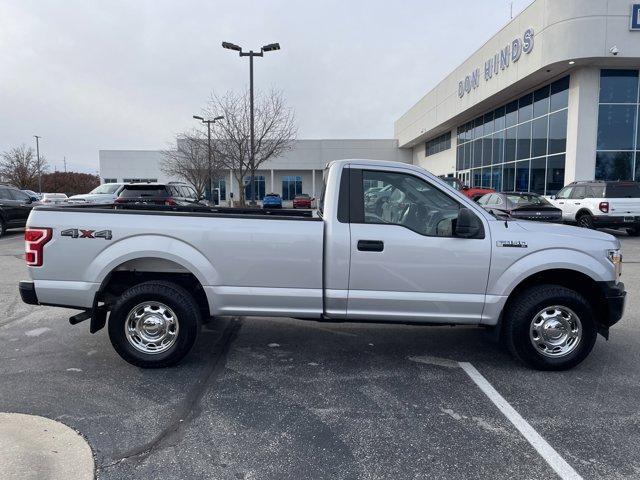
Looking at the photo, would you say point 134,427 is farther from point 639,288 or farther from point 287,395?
point 639,288

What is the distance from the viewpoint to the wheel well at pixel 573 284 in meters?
4.50

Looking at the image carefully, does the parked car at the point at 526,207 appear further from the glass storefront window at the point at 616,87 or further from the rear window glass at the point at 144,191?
the rear window glass at the point at 144,191

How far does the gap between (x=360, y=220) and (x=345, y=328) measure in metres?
2.02

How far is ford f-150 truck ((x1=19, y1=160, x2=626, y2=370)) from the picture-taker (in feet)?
14.1

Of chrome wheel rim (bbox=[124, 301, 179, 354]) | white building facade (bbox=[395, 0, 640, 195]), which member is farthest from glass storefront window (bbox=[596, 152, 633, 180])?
chrome wheel rim (bbox=[124, 301, 179, 354])

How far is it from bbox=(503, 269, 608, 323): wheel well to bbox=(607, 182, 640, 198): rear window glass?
39.7 feet

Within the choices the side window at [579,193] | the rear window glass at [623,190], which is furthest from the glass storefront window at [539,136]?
the rear window glass at [623,190]

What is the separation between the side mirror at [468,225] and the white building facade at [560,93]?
59.6 ft

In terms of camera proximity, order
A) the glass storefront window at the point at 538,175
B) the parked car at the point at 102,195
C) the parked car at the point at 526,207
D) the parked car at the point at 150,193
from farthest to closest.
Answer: the glass storefront window at the point at 538,175, the parked car at the point at 102,195, the parked car at the point at 150,193, the parked car at the point at 526,207

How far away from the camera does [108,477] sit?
286 cm

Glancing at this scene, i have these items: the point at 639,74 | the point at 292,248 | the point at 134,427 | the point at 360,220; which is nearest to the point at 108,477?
the point at 134,427

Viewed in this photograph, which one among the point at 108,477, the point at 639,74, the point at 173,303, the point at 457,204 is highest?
the point at 639,74

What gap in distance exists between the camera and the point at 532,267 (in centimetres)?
431

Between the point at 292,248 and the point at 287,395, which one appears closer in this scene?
the point at 287,395
